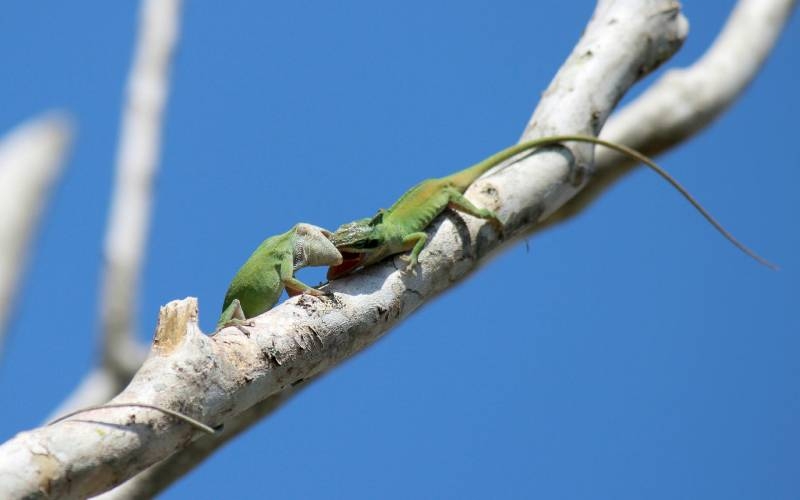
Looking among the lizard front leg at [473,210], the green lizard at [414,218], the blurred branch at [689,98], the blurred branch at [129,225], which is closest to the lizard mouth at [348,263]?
the green lizard at [414,218]

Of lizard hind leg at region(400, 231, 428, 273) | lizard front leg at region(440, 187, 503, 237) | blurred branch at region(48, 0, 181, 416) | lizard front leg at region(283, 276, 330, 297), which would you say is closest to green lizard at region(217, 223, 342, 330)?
lizard front leg at region(283, 276, 330, 297)

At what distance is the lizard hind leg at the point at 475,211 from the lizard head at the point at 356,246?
0.53 meters

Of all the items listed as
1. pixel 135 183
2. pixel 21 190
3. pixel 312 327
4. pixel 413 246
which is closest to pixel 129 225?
pixel 135 183

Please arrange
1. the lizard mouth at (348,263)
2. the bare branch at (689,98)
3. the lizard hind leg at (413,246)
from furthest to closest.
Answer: the bare branch at (689,98)
the lizard mouth at (348,263)
the lizard hind leg at (413,246)

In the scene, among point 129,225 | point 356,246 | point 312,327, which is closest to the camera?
point 312,327

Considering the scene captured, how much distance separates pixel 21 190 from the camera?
18.8ft

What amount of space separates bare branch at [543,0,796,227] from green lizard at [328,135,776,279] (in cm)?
238

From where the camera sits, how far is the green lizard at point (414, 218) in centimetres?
564

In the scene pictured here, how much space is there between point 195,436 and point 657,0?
4.81 m

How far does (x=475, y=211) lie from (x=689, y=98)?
4.09m

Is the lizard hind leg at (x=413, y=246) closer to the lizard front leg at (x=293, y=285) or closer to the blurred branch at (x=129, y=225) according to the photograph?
the lizard front leg at (x=293, y=285)

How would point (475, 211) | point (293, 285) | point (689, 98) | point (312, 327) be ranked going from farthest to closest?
1. point (689, 98)
2. point (293, 285)
3. point (475, 211)
4. point (312, 327)

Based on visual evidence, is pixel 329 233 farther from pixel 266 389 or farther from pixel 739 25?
pixel 739 25

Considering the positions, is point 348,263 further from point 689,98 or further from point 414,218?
point 689,98
